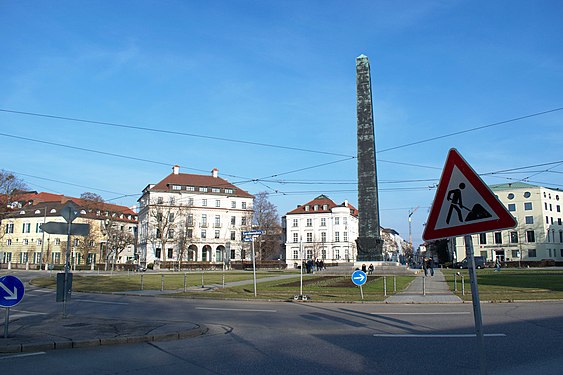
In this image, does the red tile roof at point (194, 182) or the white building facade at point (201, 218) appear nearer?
the white building facade at point (201, 218)

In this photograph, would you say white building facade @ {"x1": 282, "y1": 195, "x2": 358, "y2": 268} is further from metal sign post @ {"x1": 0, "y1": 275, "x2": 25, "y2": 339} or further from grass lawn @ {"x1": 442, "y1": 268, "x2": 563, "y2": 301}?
metal sign post @ {"x1": 0, "y1": 275, "x2": 25, "y2": 339}

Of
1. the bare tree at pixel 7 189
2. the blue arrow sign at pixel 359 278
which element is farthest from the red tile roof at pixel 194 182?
the blue arrow sign at pixel 359 278

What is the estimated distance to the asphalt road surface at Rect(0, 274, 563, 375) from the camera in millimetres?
7012

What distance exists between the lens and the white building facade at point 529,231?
3393 inches

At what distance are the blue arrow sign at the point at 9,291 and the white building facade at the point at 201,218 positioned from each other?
78355 millimetres

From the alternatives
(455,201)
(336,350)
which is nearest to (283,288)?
(336,350)

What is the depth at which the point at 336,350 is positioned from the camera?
8.34m

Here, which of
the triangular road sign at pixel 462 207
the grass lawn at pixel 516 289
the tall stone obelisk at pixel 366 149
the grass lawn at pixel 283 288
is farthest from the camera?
the tall stone obelisk at pixel 366 149

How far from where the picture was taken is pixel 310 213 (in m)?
108

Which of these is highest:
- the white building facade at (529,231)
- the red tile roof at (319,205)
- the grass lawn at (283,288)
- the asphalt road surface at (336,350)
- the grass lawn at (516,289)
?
the red tile roof at (319,205)

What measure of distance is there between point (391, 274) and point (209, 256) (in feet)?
209

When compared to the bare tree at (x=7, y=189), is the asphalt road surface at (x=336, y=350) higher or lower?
lower

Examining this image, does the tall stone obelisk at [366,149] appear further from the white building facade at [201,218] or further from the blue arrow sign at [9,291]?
the white building facade at [201,218]

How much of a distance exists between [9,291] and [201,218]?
88.0 metres
